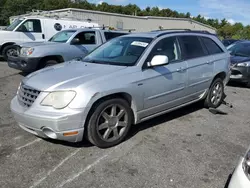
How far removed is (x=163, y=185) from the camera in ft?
9.48

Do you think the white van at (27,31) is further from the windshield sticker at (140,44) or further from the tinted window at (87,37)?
the windshield sticker at (140,44)

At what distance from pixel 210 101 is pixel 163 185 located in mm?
3131

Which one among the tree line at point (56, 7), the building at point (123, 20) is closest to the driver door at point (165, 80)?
the building at point (123, 20)

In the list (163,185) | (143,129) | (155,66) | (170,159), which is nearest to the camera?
(163,185)

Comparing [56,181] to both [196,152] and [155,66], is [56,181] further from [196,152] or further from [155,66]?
[155,66]

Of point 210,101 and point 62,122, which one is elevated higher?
point 62,122

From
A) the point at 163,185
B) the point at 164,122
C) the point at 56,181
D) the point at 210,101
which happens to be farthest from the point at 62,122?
the point at 210,101

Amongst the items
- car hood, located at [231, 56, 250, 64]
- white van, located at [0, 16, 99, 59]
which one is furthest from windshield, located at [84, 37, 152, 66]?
white van, located at [0, 16, 99, 59]

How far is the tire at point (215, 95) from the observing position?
550 cm

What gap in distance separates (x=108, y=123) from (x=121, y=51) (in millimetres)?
1427

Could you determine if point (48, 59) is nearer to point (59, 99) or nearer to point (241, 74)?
point (59, 99)

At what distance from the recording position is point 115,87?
3561mm

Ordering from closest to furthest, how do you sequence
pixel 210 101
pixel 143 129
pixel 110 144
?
pixel 110 144, pixel 143 129, pixel 210 101

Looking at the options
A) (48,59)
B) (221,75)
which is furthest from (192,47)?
(48,59)
